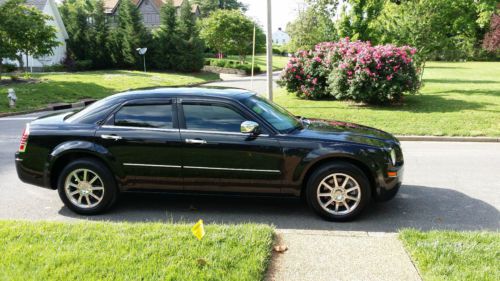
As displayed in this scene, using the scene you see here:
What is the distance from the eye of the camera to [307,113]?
14445mm

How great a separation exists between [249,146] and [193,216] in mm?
1106

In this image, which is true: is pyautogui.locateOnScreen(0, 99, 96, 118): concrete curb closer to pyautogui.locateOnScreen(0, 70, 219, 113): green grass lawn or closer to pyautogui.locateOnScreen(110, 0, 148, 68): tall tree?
pyautogui.locateOnScreen(0, 70, 219, 113): green grass lawn

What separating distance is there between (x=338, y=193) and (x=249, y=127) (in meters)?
1.28

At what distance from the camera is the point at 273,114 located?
5680 millimetres

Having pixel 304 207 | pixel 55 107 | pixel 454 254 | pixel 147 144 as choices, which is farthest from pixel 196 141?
pixel 55 107

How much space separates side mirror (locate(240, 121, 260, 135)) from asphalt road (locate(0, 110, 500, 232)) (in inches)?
36.2

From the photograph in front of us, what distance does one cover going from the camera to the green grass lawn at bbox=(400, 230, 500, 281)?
11.8 feet

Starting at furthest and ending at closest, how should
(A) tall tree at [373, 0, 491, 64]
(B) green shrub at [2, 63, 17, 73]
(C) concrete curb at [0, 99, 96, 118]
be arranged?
(B) green shrub at [2, 63, 17, 73]
(A) tall tree at [373, 0, 491, 64]
(C) concrete curb at [0, 99, 96, 118]

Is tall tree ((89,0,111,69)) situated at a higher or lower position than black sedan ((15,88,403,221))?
higher

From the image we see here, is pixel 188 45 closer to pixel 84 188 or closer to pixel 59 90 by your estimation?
pixel 59 90

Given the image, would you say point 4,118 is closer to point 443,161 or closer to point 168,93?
point 168,93

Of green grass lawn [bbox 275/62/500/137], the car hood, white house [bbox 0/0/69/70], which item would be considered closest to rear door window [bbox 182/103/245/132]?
the car hood

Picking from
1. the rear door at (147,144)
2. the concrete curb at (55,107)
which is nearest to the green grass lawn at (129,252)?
the rear door at (147,144)

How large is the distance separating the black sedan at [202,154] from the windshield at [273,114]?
2cm
